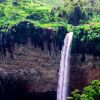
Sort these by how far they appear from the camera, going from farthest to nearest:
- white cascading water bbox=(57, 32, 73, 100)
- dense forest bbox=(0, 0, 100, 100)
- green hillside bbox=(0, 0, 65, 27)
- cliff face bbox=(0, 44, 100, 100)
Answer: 1. green hillside bbox=(0, 0, 65, 27)
2. cliff face bbox=(0, 44, 100, 100)
3. white cascading water bbox=(57, 32, 73, 100)
4. dense forest bbox=(0, 0, 100, 100)

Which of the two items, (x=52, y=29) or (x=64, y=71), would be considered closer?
(x=64, y=71)

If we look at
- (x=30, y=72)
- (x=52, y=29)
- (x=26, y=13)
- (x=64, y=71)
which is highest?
(x=26, y=13)

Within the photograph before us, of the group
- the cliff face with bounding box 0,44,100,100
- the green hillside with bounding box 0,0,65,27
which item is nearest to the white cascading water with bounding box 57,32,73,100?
the cliff face with bounding box 0,44,100,100

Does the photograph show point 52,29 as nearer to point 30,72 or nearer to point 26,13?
point 30,72

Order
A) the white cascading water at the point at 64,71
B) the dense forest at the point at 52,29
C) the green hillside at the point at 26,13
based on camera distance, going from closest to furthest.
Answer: the dense forest at the point at 52,29
the white cascading water at the point at 64,71
the green hillside at the point at 26,13

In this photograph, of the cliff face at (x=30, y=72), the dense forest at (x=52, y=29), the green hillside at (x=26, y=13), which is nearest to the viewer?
the dense forest at (x=52, y=29)

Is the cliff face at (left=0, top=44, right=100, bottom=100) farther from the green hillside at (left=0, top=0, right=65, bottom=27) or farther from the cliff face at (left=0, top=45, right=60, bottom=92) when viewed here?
the green hillside at (left=0, top=0, right=65, bottom=27)

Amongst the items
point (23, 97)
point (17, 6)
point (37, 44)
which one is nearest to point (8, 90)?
point (23, 97)

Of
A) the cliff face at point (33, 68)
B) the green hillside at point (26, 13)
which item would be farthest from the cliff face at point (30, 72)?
the green hillside at point (26, 13)

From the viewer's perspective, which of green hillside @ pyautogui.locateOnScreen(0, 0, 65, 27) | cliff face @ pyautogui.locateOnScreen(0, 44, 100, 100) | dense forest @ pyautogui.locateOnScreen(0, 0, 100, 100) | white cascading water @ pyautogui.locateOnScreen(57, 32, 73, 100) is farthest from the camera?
green hillside @ pyautogui.locateOnScreen(0, 0, 65, 27)

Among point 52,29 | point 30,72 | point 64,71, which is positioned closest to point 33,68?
point 30,72

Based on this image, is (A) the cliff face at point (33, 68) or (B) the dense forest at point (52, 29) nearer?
(B) the dense forest at point (52, 29)

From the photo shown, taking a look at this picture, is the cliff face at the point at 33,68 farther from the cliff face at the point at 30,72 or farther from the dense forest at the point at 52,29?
the dense forest at the point at 52,29

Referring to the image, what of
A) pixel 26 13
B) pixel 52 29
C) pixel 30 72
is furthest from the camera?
pixel 26 13
